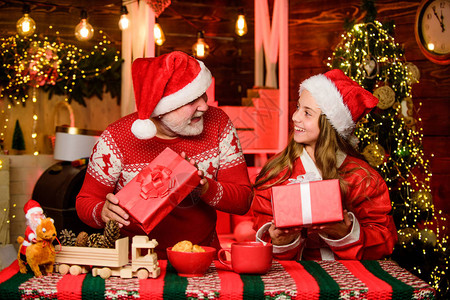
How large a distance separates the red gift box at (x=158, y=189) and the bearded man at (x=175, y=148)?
0.70ft

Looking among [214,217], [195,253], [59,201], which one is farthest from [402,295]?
[59,201]

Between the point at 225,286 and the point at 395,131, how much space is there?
2504 mm

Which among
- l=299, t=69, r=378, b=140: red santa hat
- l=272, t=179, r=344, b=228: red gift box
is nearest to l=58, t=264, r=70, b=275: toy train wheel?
→ l=272, t=179, r=344, b=228: red gift box

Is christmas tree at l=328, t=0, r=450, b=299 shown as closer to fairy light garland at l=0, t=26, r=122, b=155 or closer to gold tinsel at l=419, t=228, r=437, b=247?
gold tinsel at l=419, t=228, r=437, b=247

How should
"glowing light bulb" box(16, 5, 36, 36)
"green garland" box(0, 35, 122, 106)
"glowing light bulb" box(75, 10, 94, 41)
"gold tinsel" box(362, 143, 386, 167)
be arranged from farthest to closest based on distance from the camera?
"green garland" box(0, 35, 122, 106)
"glowing light bulb" box(75, 10, 94, 41)
"glowing light bulb" box(16, 5, 36, 36)
"gold tinsel" box(362, 143, 386, 167)

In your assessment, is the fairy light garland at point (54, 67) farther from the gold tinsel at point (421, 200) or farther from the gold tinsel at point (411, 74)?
the gold tinsel at point (421, 200)

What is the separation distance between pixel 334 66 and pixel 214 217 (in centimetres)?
197

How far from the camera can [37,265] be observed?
1.56m

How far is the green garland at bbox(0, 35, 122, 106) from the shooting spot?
15.4 ft

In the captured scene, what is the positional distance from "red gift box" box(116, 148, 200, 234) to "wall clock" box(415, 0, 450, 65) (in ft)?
10.0

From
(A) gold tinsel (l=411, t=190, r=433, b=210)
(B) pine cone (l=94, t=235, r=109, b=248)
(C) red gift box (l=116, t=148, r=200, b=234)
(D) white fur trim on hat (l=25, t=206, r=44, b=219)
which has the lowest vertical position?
(B) pine cone (l=94, t=235, r=109, b=248)

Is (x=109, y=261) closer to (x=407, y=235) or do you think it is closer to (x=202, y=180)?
(x=202, y=180)

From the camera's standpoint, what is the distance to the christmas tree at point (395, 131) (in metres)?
3.62

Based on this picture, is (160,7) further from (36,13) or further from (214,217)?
(214,217)
